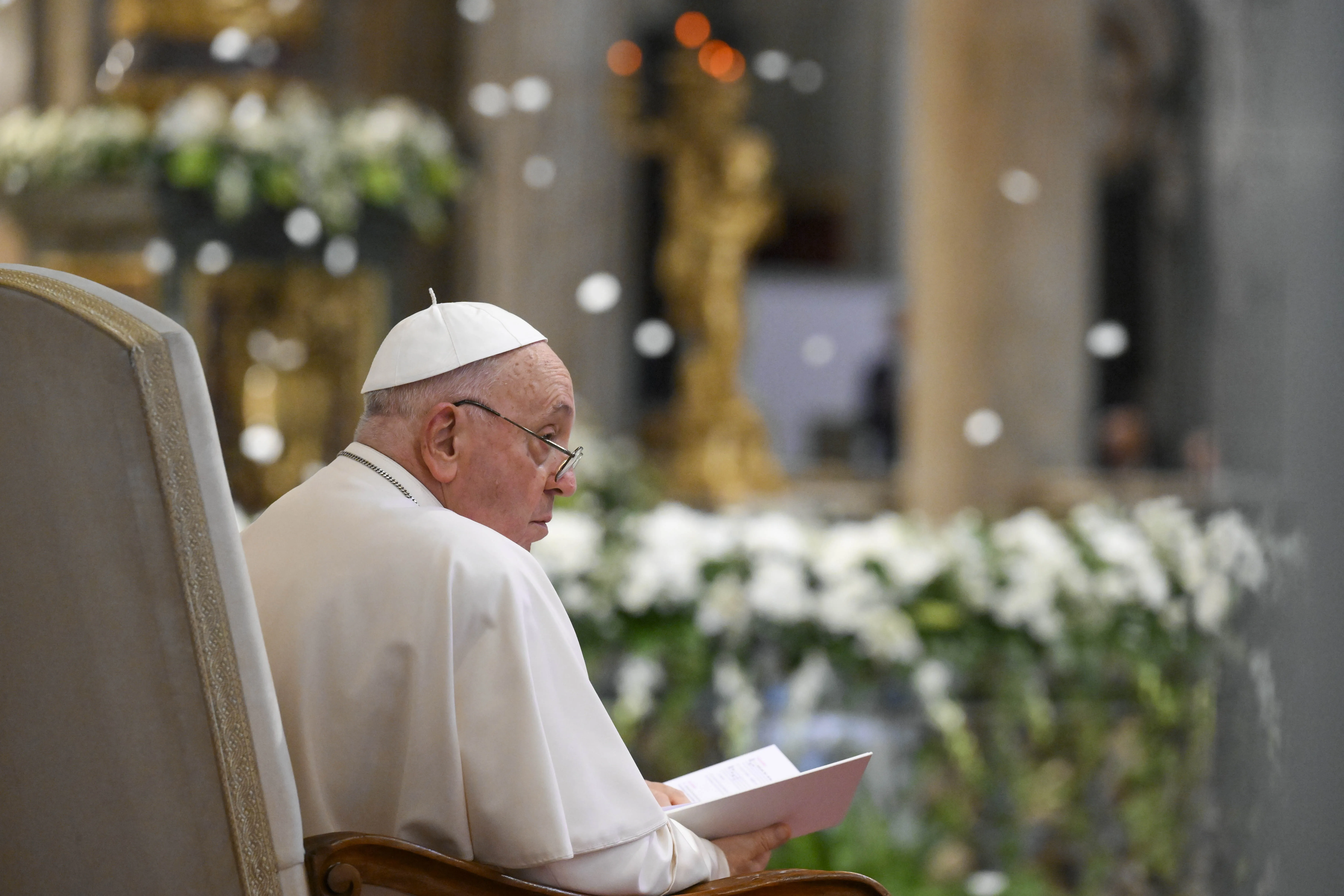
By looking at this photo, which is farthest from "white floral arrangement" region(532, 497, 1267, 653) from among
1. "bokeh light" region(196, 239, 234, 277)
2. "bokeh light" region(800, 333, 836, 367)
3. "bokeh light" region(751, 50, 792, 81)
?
"bokeh light" region(751, 50, 792, 81)

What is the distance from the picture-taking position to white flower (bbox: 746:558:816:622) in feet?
12.1

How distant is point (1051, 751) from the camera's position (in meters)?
3.73

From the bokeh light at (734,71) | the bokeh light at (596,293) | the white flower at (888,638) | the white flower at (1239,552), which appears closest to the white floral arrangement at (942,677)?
the white flower at (888,638)

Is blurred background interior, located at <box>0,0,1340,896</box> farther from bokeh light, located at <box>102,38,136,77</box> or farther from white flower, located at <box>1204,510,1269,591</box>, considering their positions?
white flower, located at <box>1204,510,1269,591</box>

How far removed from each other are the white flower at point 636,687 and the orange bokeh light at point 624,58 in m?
4.20

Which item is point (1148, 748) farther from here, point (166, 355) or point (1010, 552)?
point (166, 355)

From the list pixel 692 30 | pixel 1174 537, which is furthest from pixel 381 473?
pixel 692 30

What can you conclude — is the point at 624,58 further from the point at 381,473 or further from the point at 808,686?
the point at 381,473

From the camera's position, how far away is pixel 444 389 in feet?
5.77

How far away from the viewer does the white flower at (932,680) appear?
12.0ft

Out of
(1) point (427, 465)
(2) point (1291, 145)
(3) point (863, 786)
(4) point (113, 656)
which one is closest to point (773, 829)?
(1) point (427, 465)

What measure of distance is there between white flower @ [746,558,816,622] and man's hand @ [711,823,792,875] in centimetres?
188

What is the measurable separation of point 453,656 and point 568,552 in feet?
7.36

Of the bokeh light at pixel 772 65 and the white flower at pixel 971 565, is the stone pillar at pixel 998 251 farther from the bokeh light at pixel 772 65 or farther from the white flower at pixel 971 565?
the white flower at pixel 971 565
